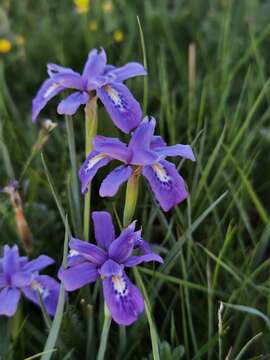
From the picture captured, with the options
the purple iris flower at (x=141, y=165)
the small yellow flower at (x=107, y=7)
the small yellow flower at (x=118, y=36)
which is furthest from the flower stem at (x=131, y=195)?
the small yellow flower at (x=107, y=7)

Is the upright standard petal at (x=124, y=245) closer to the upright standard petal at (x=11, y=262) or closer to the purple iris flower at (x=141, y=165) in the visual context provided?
the purple iris flower at (x=141, y=165)

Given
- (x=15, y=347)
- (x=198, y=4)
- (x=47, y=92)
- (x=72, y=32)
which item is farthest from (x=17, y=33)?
(x=15, y=347)

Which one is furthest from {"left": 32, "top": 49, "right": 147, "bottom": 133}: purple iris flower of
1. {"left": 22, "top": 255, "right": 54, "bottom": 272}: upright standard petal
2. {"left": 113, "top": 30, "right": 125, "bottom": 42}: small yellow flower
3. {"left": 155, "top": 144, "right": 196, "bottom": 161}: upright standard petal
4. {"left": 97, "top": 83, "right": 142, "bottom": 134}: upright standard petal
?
{"left": 113, "top": 30, "right": 125, "bottom": 42}: small yellow flower

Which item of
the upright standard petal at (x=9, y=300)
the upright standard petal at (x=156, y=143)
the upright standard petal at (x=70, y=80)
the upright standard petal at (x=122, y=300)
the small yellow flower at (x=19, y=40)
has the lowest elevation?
the upright standard petal at (x=9, y=300)

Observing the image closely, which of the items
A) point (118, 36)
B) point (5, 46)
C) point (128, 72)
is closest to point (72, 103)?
point (128, 72)

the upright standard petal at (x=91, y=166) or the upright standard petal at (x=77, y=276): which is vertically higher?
the upright standard petal at (x=91, y=166)

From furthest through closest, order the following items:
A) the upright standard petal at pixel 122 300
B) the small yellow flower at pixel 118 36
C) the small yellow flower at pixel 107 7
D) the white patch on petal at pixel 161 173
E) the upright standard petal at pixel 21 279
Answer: the small yellow flower at pixel 107 7 → the small yellow flower at pixel 118 36 → the upright standard petal at pixel 21 279 → the white patch on petal at pixel 161 173 → the upright standard petal at pixel 122 300

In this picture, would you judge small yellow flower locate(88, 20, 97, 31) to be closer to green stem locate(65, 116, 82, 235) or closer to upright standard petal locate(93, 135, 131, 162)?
green stem locate(65, 116, 82, 235)
